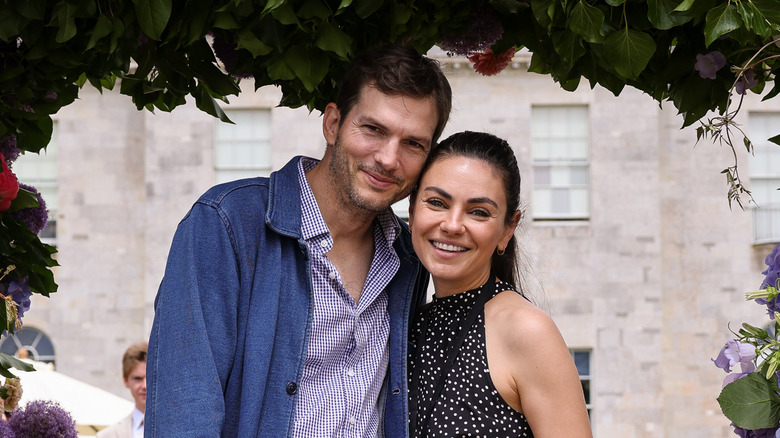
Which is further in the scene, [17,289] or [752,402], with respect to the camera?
[17,289]

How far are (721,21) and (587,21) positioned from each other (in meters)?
0.32

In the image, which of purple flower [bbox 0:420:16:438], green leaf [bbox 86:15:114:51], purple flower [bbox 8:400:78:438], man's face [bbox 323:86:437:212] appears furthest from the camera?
purple flower [bbox 8:400:78:438]

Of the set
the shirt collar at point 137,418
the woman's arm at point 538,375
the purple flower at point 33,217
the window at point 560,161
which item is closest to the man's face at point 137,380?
the shirt collar at point 137,418

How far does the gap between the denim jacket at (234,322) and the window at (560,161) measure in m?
12.8

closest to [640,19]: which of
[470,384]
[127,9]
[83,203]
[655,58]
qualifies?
[655,58]

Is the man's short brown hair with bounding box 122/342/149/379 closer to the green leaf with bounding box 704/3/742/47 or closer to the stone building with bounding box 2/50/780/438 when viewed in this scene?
the green leaf with bounding box 704/3/742/47

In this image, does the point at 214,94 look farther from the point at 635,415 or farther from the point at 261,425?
the point at 635,415

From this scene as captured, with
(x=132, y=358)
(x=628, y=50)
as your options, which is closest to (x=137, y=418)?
(x=132, y=358)

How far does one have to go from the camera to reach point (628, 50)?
257 centimetres

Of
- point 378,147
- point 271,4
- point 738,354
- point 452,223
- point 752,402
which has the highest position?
point 271,4

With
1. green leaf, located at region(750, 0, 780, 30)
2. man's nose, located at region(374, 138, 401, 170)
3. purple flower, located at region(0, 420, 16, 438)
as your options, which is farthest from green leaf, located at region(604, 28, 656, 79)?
purple flower, located at region(0, 420, 16, 438)

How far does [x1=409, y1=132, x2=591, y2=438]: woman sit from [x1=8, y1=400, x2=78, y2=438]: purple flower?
1.45 metres

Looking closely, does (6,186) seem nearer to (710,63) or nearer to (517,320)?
(517,320)

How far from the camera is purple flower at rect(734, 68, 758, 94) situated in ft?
9.06
